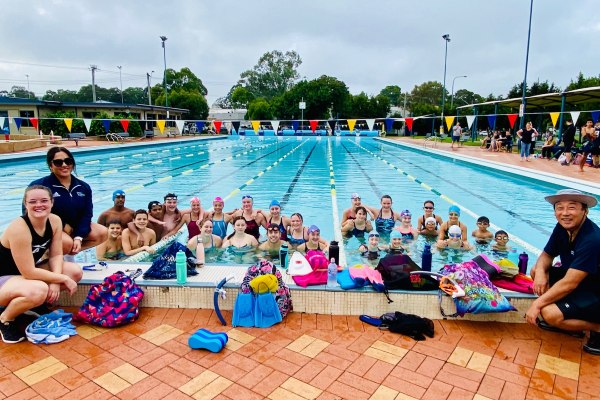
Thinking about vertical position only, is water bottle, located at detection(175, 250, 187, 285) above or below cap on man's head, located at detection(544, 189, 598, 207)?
below

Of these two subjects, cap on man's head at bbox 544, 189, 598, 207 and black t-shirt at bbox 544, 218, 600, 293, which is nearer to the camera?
black t-shirt at bbox 544, 218, 600, 293

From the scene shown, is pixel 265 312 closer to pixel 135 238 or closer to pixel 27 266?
pixel 27 266

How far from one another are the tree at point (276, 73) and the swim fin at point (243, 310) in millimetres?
74430

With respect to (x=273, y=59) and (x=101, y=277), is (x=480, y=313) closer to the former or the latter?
(x=101, y=277)

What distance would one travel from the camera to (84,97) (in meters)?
90.1

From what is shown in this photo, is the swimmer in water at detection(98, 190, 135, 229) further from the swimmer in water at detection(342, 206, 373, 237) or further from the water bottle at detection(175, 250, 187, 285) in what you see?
the swimmer in water at detection(342, 206, 373, 237)

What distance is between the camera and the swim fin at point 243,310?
10.9 feet

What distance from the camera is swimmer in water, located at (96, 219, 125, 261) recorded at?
5.49m

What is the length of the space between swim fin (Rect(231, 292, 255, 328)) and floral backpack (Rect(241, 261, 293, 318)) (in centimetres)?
7

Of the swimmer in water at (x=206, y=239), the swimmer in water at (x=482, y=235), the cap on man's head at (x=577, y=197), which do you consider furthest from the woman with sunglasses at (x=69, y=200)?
the swimmer in water at (x=482, y=235)

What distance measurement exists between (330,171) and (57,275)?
500 inches

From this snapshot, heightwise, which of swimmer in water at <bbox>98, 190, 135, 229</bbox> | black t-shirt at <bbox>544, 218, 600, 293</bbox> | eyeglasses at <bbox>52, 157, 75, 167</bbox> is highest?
eyeglasses at <bbox>52, 157, 75, 167</bbox>

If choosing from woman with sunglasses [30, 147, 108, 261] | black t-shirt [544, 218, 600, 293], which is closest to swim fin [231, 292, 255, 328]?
woman with sunglasses [30, 147, 108, 261]

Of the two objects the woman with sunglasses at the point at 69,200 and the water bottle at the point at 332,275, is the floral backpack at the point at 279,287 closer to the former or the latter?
the water bottle at the point at 332,275
